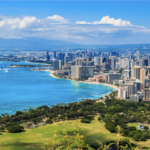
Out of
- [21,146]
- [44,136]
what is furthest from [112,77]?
[21,146]

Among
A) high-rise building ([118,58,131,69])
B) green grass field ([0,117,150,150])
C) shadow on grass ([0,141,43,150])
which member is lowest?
green grass field ([0,117,150,150])

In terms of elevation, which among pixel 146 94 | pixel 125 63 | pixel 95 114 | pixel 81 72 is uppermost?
pixel 125 63

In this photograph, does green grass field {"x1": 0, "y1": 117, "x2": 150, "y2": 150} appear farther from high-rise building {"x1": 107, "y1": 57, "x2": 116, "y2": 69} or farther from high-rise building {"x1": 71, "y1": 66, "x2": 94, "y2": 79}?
high-rise building {"x1": 107, "y1": 57, "x2": 116, "y2": 69}

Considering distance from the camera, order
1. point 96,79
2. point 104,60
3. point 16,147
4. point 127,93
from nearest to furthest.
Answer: point 16,147
point 127,93
point 96,79
point 104,60

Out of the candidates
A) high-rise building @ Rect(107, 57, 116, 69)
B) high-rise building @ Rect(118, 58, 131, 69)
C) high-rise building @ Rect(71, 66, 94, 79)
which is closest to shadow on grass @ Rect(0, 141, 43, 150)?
high-rise building @ Rect(71, 66, 94, 79)

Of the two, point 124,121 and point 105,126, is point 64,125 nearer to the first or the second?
point 105,126

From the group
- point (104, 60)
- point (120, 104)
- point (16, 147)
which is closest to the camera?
point (16, 147)

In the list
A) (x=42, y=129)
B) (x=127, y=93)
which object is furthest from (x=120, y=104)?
(x=42, y=129)

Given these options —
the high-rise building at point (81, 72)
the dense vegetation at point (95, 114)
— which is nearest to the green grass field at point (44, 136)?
the dense vegetation at point (95, 114)

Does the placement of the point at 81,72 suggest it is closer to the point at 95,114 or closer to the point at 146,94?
the point at 146,94
